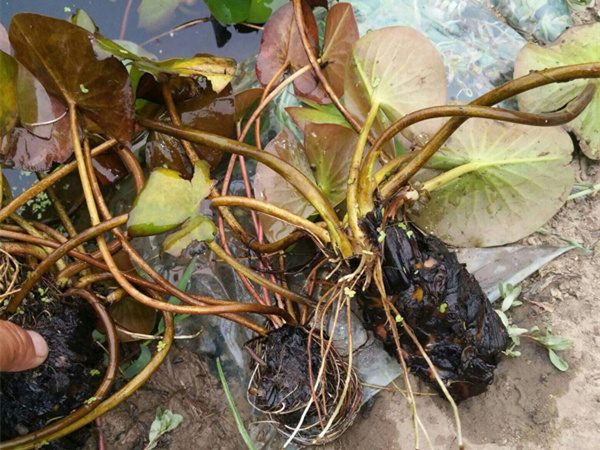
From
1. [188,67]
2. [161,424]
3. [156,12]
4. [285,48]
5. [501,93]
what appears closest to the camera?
[501,93]

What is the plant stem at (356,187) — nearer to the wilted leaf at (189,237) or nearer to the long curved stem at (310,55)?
the long curved stem at (310,55)

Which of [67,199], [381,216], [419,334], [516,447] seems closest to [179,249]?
[381,216]

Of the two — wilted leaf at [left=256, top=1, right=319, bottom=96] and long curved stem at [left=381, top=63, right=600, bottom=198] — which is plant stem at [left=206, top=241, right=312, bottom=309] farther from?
wilted leaf at [left=256, top=1, right=319, bottom=96]

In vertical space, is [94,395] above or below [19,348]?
below

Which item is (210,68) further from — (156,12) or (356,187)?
(156,12)

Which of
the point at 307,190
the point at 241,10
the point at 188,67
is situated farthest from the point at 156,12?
the point at 307,190
